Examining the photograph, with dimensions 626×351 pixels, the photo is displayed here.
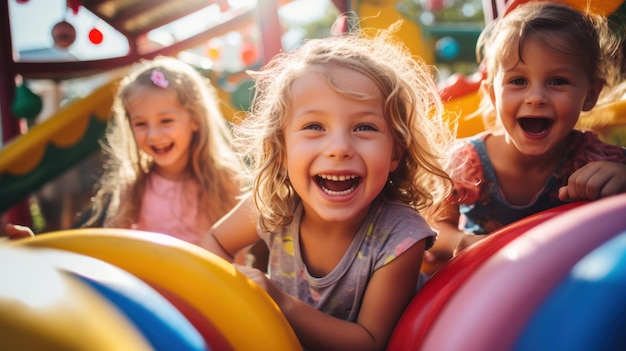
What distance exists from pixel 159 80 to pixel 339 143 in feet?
4.32

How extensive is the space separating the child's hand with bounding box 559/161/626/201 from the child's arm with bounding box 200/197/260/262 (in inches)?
29.3

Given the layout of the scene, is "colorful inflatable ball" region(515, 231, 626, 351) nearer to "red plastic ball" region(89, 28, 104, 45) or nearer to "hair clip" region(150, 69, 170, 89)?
"hair clip" region(150, 69, 170, 89)

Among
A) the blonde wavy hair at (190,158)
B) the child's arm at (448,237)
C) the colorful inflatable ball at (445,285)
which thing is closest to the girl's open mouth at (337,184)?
the colorful inflatable ball at (445,285)

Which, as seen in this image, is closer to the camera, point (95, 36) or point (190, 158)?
point (190, 158)

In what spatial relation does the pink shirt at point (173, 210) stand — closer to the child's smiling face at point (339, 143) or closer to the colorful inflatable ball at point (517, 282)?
the child's smiling face at point (339, 143)

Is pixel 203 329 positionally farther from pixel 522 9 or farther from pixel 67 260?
pixel 522 9

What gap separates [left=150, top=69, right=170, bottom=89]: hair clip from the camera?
7.36 ft

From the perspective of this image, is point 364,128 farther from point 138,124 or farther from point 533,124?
point 138,124

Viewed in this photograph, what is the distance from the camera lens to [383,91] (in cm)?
124

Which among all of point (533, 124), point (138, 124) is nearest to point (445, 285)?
point (533, 124)

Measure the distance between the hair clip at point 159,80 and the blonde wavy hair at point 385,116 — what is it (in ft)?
3.01

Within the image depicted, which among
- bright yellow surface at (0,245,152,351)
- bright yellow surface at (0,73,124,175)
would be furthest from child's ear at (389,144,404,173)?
bright yellow surface at (0,73,124,175)

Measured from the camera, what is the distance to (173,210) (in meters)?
2.24

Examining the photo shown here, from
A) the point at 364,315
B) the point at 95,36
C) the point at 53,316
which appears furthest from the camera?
the point at 95,36
